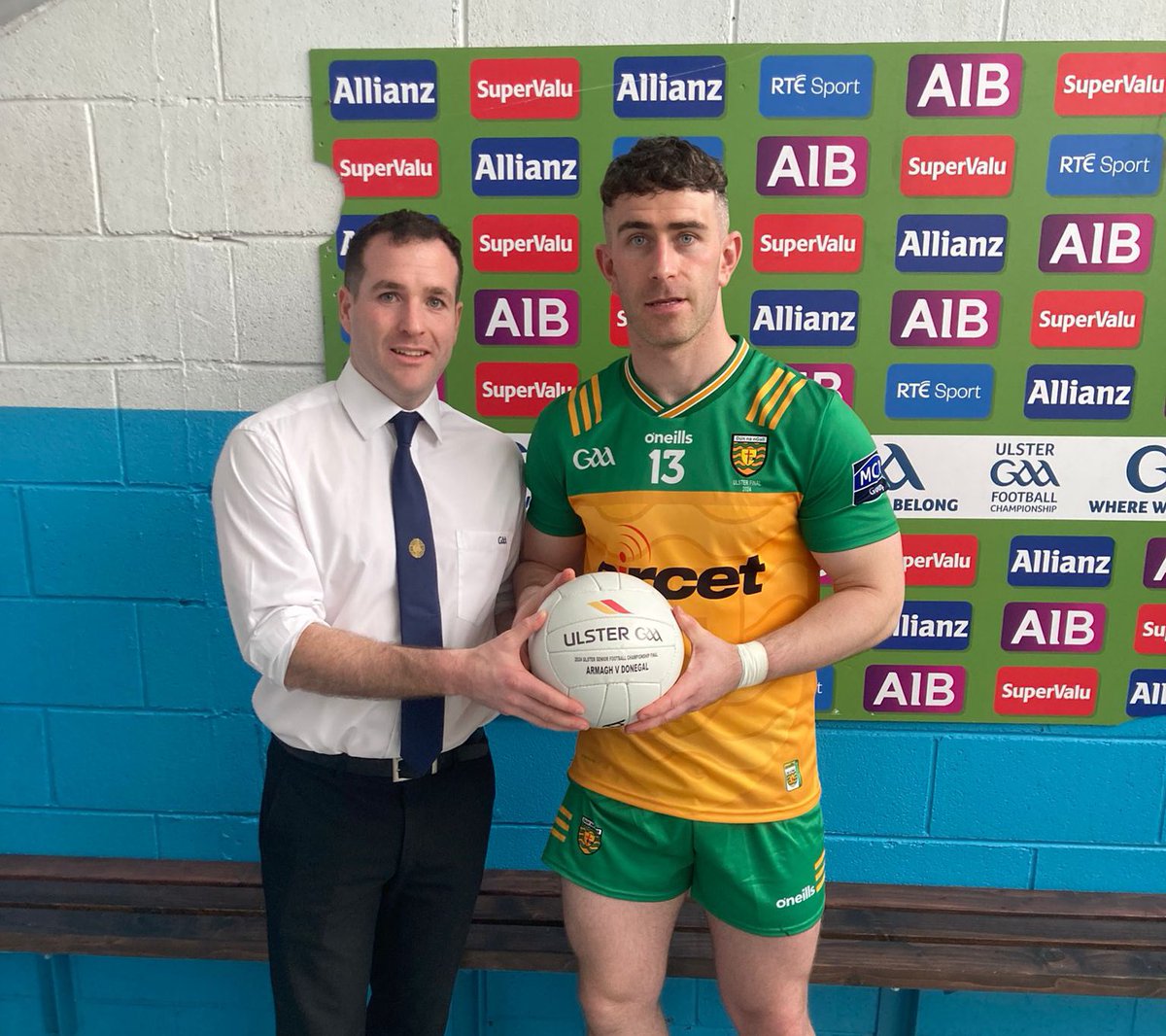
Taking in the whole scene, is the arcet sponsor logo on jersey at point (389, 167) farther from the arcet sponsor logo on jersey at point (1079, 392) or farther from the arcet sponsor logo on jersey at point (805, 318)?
the arcet sponsor logo on jersey at point (1079, 392)

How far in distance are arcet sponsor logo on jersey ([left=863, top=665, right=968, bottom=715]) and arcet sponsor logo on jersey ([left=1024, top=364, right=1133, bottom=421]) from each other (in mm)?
598

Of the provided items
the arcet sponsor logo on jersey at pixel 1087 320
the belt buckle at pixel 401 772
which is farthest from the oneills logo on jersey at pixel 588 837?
the arcet sponsor logo on jersey at pixel 1087 320

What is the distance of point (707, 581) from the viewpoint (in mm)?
1344

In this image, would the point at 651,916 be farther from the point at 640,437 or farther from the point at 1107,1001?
the point at 1107,1001

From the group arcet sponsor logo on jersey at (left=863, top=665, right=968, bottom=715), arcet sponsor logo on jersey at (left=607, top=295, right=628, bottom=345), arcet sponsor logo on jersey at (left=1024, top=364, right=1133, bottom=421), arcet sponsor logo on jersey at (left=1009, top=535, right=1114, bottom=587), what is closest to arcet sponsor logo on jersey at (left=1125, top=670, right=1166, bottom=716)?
arcet sponsor logo on jersey at (left=1009, top=535, right=1114, bottom=587)

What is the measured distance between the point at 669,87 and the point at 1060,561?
4.31 ft

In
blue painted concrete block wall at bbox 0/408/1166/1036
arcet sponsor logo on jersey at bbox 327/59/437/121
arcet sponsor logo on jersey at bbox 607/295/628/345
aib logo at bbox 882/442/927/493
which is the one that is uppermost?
arcet sponsor logo on jersey at bbox 327/59/437/121

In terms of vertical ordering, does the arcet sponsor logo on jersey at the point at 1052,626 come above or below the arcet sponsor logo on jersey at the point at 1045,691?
above

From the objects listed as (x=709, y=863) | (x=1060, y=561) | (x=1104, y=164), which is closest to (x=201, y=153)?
(x=709, y=863)

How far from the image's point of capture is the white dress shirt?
4.26ft

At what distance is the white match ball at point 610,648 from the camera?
1186 millimetres

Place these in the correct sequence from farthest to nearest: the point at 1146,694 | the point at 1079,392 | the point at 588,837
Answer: the point at 1146,694
the point at 1079,392
the point at 588,837

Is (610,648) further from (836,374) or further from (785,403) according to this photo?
(836,374)

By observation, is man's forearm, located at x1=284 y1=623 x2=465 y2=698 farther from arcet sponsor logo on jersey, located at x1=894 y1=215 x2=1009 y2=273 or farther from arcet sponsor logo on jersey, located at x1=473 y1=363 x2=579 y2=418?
arcet sponsor logo on jersey, located at x1=894 y1=215 x2=1009 y2=273
